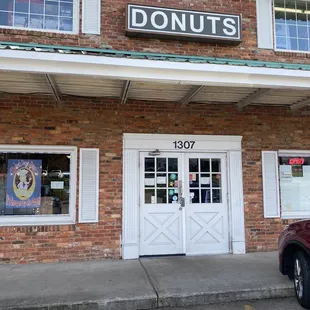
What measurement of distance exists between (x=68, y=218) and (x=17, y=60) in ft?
10.4

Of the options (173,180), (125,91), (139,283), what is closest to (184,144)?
(173,180)

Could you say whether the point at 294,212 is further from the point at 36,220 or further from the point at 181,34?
the point at 36,220

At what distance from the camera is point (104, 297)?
459 centimetres

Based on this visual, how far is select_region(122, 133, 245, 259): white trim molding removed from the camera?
6.72m

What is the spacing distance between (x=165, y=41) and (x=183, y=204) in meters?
3.51

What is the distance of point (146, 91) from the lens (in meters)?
6.39

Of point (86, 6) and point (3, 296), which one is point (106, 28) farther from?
point (3, 296)

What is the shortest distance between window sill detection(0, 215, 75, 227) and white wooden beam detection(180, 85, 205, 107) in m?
3.24

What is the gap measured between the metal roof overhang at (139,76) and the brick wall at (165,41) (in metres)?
1.15

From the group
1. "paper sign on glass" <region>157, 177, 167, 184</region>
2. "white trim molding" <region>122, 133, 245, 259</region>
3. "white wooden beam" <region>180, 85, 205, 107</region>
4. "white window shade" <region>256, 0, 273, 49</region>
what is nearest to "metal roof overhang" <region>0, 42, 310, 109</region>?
"white wooden beam" <region>180, 85, 205, 107</region>

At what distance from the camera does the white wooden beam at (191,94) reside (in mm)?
5996

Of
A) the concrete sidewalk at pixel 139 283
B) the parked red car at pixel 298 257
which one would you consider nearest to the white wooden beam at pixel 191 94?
the parked red car at pixel 298 257

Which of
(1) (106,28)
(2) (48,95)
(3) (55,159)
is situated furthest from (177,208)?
(1) (106,28)

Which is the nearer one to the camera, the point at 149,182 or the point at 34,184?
Answer: the point at 34,184
